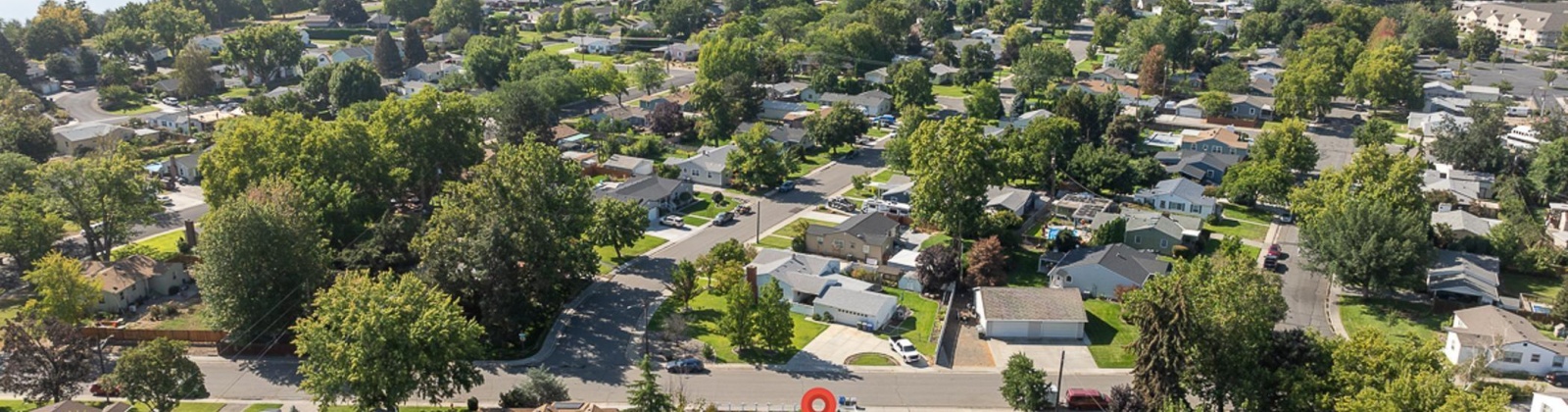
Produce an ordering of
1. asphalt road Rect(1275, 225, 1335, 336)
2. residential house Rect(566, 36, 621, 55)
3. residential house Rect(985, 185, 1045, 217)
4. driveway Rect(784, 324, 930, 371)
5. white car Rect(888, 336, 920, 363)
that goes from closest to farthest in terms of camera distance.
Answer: driveway Rect(784, 324, 930, 371)
white car Rect(888, 336, 920, 363)
asphalt road Rect(1275, 225, 1335, 336)
residential house Rect(985, 185, 1045, 217)
residential house Rect(566, 36, 621, 55)

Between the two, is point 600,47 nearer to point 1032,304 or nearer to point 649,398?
point 1032,304

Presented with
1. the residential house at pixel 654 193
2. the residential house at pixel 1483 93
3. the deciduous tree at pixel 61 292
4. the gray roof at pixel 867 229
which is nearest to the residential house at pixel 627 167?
the residential house at pixel 654 193

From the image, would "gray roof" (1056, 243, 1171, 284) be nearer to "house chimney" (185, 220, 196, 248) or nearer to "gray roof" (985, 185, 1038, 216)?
"gray roof" (985, 185, 1038, 216)

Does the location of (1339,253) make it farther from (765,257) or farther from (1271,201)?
(765,257)

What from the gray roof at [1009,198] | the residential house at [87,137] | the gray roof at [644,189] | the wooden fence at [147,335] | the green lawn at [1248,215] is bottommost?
the green lawn at [1248,215]

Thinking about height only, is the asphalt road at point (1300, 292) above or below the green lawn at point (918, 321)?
below

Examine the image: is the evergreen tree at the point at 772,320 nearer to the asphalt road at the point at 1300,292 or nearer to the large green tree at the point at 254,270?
the large green tree at the point at 254,270

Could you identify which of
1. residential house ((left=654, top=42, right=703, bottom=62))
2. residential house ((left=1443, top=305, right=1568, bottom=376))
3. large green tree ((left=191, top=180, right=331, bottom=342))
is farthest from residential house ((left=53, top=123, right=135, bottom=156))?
residential house ((left=1443, top=305, right=1568, bottom=376))

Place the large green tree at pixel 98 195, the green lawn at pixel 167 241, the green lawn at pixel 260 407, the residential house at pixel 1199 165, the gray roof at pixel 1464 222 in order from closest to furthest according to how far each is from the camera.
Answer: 1. the green lawn at pixel 260 407
2. the large green tree at pixel 98 195
3. the gray roof at pixel 1464 222
4. the green lawn at pixel 167 241
5. the residential house at pixel 1199 165
